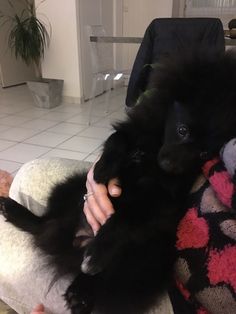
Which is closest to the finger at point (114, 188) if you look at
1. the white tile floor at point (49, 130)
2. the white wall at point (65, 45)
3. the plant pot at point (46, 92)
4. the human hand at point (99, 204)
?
the human hand at point (99, 204)

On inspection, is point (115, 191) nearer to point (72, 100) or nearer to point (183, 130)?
point (183, 130)

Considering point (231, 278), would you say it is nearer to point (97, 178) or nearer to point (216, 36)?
point (97, 178)

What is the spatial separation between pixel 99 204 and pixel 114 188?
2.1 inches

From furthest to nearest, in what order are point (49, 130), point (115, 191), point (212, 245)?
point (49, 130), point (115, 191), point (212, 245)

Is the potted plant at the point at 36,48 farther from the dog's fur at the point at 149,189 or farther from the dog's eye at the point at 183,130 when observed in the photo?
the dog's eye at the point at 183,130

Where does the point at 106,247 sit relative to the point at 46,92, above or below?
above

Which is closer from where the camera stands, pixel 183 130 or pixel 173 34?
pixel 183 130

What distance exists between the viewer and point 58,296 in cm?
69

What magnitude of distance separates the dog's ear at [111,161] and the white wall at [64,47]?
3.42 metres

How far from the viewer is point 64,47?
4094mm

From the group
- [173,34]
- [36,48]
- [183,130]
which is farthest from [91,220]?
[36,48]

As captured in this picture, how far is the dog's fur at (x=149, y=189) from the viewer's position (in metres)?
0.67

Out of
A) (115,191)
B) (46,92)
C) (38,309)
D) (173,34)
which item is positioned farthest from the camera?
(46,92)

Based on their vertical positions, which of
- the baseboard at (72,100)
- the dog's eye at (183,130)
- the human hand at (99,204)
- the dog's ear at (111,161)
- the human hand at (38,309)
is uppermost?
the dog's eye at (183,130)
